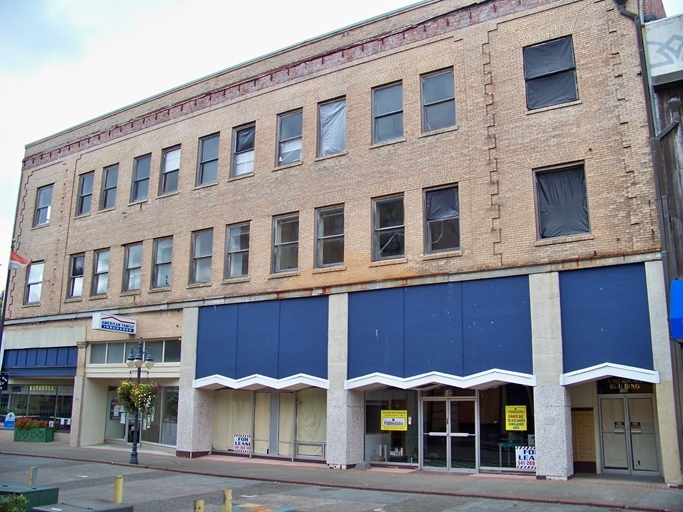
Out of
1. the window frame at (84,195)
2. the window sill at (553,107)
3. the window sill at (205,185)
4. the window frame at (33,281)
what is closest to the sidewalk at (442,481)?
the window sill at (553,107)

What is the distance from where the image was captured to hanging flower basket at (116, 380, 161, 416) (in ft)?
76.3

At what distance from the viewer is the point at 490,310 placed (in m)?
18.6

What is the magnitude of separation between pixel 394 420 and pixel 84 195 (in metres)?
19.2

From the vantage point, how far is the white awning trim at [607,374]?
16.0 m

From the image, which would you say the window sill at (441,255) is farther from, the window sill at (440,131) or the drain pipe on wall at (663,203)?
the drain pipe on wall at (663,203)

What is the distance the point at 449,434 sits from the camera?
19.4 meters

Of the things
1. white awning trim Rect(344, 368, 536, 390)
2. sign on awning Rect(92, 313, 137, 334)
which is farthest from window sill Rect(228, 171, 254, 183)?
white awning trim Rect(344, 368, 536, 390)

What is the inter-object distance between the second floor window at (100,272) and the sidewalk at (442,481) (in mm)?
7468

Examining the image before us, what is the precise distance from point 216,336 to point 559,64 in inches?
575

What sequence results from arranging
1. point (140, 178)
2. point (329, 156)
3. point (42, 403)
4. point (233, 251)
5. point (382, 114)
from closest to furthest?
point (382, 114) → point (329, 156) → point (233, 251) → point (140, 178) → point (42, 403)

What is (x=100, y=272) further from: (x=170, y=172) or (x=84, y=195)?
(x=170, y=172)

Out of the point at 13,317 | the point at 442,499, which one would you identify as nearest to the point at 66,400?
the point at 13,317

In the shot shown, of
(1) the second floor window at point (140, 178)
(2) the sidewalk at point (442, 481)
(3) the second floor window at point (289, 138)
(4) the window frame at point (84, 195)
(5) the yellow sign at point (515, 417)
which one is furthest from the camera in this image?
(4) the window frame at point (84, 195)

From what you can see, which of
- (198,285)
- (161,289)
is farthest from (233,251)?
(161,289)
